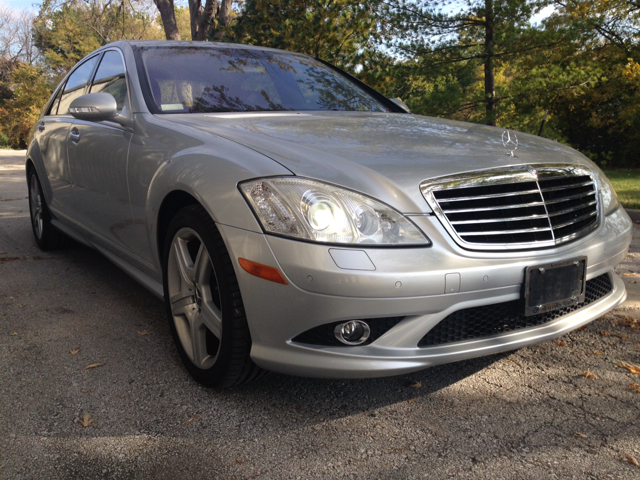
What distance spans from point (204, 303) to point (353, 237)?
32.5 inches

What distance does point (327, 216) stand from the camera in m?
1.97

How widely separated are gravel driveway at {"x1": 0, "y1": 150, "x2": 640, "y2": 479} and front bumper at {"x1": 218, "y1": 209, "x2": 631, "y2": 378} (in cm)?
30

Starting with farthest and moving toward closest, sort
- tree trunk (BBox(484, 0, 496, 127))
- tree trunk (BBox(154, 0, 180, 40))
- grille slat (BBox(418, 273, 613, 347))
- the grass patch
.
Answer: tree trunk (BBox(154, 0, 180, 40)), tree trunk (BBox(484, 0, 496, 127)), the grass patch, grille slat (BBox(418, 273, 613, 347))

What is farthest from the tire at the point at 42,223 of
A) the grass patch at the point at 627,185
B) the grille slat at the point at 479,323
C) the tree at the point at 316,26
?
the grass patch at the point at 627,185

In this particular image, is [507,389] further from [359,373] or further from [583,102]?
[583,102]

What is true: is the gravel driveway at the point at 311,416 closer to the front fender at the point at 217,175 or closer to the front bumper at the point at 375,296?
the front bumper at the point at 375,296

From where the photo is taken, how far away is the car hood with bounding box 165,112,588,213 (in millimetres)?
2062

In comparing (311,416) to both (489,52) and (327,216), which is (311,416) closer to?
(327,216)

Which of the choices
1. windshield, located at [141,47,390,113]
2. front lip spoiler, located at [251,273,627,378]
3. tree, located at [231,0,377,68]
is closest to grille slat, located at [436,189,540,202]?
front lip spoiler, located at [251,273,627,378]

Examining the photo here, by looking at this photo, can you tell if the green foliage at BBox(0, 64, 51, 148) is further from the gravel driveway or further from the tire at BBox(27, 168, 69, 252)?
the gravel driveway

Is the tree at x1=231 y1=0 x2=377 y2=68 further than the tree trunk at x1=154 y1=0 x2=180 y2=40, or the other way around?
the tree trunk at x1=154 y1=0 x2=180 y2=40

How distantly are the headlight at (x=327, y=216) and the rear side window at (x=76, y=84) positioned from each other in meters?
2.82

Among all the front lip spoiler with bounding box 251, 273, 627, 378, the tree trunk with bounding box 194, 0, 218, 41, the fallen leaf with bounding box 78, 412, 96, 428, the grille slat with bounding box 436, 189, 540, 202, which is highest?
the tree trunk with bounding box 194, 0, 218, 41

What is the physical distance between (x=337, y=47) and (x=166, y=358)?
9023 mm
